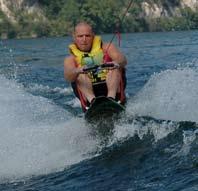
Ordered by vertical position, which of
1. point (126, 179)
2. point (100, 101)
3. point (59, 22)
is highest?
point (59, 22)

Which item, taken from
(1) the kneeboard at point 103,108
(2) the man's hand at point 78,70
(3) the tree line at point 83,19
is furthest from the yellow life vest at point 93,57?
(3) the tree line at point 83,19

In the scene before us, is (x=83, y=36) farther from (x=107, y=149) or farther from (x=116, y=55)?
(x=107, y=149)

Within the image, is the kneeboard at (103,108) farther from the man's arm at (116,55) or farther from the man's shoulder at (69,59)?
the man's shoulder at (69,59)

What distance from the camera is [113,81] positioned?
927 centimetres

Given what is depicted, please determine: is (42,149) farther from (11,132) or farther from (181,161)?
(181,161)

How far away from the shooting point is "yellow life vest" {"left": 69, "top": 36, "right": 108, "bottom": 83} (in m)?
9.39

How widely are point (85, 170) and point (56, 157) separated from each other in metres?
0.74

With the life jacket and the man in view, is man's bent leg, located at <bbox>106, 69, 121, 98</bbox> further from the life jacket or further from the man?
the life jacket

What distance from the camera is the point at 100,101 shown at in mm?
8695

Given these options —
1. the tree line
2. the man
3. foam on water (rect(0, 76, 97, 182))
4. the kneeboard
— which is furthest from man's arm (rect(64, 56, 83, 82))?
the tree line

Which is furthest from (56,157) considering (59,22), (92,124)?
(59,22)

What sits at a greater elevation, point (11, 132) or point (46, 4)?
point (46, 4)

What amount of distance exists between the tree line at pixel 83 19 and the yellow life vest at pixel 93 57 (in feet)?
333

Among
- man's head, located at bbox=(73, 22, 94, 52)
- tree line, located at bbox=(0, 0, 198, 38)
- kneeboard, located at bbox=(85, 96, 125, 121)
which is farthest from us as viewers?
tree line, located at bbox=(0, 0, 198, 38)
